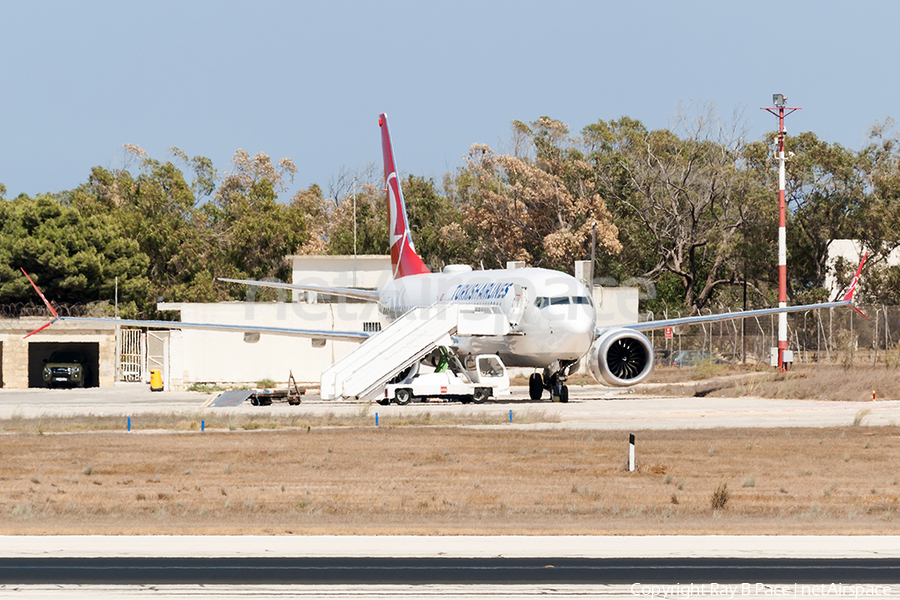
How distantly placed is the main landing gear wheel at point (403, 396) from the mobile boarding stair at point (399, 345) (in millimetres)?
901

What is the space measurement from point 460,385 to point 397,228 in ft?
54.5

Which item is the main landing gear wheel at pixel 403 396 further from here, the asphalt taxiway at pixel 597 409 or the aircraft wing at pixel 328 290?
the aircraft wing at pixel 328 290

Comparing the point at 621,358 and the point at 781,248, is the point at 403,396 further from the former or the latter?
the point at 781,248

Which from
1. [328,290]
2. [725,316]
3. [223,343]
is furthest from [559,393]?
[223,343]

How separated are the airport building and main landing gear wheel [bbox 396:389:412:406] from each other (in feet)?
44.1

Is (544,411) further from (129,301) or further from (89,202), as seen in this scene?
(89,202)

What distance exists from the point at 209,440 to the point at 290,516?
1058 centimetres

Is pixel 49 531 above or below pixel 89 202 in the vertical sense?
below

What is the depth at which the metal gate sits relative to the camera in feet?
202

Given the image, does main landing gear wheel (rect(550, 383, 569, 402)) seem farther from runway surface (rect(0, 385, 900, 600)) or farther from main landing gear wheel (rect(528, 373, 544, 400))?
runway surface (rect(0, 385, 900, 600))

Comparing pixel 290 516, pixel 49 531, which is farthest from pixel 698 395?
pixel 49 531

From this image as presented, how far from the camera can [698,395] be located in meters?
44.2

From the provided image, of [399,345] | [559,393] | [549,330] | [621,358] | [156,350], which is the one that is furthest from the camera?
[156,350]

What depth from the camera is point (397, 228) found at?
180 feet
